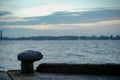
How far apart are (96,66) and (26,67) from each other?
219cm

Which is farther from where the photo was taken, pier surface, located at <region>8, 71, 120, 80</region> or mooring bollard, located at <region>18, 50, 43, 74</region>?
mooring bollard, located at <region>18, 50, 43, 74</region>

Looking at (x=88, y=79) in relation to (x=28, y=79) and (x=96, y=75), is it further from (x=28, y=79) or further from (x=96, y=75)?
(x=28, y=79)

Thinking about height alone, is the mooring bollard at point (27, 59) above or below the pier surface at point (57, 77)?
above

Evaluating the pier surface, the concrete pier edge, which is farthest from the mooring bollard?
the concrete pier edge

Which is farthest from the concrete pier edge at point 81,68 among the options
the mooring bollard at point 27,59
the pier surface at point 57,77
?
the mooring bollard at point 27,59

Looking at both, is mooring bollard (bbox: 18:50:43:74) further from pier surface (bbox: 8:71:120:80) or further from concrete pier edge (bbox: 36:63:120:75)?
concrete pier edge (bbox: 36:63:120:75)

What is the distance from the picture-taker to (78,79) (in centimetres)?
707

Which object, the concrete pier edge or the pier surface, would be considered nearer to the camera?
the pier surface

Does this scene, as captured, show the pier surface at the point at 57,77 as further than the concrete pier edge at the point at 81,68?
No

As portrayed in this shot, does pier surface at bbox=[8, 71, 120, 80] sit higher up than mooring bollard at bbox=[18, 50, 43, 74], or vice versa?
mooring bollard at bbox=[18, 50, 43, 74]

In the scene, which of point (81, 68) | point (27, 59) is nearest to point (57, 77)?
point (81, 68)

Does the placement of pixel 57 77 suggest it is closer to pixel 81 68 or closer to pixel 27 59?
pixel 81 68

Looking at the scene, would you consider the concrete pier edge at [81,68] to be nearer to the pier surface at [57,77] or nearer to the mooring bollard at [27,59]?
the pier surface at [57,77]

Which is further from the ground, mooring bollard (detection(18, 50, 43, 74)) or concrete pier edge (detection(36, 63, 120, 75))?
mooring bollard (detection(18, 50, 43, 74))
